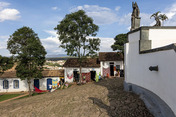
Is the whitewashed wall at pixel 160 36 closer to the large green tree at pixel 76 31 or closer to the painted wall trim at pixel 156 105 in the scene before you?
the painted wall trim at pixel 156 105

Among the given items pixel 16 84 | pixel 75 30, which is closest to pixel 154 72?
pixel 75 30

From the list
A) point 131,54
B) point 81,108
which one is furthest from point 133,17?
point 81,108

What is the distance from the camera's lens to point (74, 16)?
1641cm

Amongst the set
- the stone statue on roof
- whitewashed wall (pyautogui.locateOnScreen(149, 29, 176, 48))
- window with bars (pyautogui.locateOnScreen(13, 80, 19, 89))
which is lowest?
window with bars (pyautogui.locateOnScreen(13, 80, 19, 89))

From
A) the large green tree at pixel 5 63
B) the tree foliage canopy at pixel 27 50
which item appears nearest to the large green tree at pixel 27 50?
the tree foliage canopy at pixel 27 50

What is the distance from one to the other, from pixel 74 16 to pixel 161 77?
14456mm

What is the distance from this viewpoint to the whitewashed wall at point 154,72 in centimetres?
379

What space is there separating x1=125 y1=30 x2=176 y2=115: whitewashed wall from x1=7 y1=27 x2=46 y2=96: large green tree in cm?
1252

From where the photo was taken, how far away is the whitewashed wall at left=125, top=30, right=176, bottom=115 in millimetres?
3794

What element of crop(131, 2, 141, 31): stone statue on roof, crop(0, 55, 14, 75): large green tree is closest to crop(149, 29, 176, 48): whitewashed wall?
crop(131, 2, 141, 31): stone statue on roof

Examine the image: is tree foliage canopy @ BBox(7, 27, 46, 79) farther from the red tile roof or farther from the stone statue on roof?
the stone statue on roof

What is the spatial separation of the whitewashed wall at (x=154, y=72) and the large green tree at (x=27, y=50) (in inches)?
493

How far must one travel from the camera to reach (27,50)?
1538 centimetres

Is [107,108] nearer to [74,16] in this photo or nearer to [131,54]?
[131,54]
